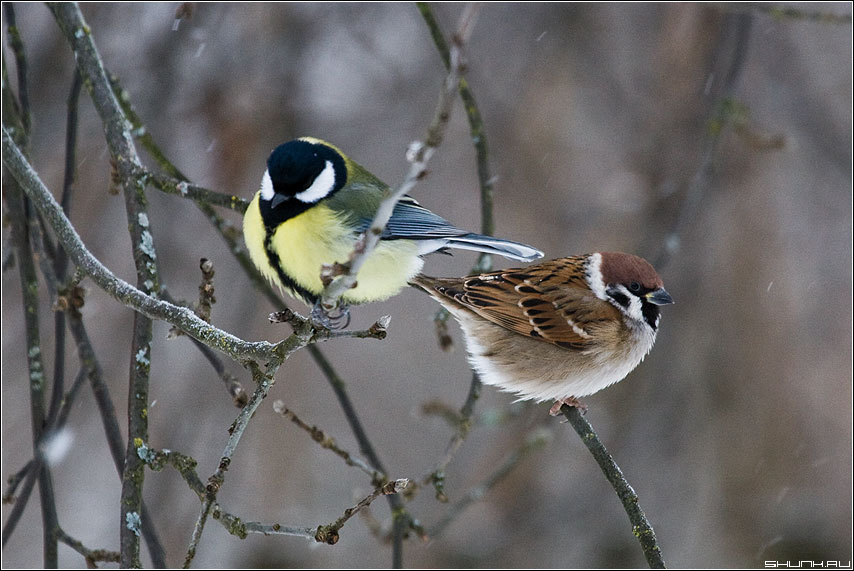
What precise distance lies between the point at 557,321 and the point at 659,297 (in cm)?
60

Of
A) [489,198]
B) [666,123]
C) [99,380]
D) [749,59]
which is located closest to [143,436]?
[99,380]

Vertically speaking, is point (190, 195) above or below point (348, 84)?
below

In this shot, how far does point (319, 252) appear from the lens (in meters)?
2.76

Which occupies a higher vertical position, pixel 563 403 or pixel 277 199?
pixel 277 199

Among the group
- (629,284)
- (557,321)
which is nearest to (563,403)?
(557,321)

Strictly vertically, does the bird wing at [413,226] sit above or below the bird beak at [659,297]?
above

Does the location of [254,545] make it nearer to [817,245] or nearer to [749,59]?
[817,245]

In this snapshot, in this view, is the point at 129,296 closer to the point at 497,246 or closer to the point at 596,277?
the point at 497,246

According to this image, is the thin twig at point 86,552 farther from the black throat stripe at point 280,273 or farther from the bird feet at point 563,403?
the bird feet at point 563,403

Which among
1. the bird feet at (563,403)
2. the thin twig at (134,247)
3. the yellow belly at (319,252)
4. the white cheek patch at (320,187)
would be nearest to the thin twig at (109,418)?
the thin twig at (134,247)

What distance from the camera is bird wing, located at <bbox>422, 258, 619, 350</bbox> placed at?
3424 millimetres

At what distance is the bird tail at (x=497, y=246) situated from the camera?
246cm

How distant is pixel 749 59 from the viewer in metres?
5.43

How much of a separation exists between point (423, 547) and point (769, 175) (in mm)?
3520
